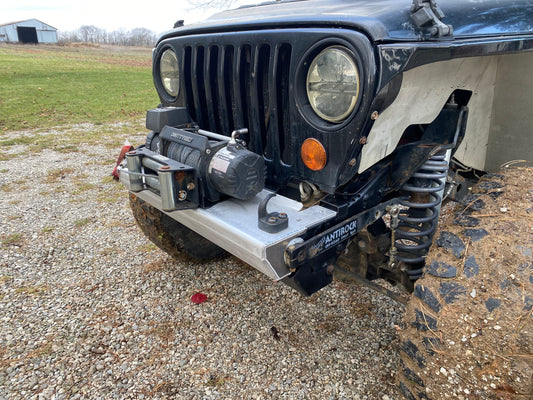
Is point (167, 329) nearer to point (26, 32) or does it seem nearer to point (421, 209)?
point (421, 209)

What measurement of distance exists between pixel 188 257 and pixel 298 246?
6.32ft

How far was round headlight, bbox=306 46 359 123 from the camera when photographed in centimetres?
185

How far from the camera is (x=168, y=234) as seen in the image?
338 cm

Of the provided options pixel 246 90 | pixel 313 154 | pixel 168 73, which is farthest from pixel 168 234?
pixel 313 154

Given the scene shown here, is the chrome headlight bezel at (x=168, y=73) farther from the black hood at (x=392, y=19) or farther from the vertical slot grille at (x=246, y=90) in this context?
the black hood at (x=392, y=19)

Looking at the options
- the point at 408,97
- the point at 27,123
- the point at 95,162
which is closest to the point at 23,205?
the point at 95,162

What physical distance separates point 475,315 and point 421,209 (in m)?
0.74

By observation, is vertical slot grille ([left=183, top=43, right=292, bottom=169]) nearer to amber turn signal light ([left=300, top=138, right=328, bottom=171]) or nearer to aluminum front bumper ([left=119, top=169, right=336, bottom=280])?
amber turn signal light ([left=300, top=138, right=328, bottom=171])

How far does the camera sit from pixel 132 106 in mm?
13289

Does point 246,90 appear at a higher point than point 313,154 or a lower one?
higher

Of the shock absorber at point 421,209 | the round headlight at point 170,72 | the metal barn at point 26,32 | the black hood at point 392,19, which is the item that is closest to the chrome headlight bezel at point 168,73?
the round headlight at point 170,72

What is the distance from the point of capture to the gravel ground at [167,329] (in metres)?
2.52

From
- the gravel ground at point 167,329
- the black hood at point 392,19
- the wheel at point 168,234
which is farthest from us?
the wheel at point 168,234

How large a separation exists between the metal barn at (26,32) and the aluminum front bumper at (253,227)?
6489cm
